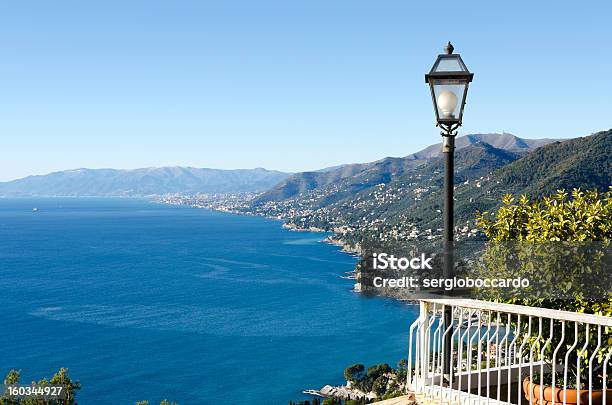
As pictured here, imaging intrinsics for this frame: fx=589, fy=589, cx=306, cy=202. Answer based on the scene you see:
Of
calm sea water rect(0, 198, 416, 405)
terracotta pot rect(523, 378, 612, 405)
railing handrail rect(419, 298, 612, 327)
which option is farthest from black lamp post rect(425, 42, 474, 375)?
calm sea water rect(0, 198, 416, 405)

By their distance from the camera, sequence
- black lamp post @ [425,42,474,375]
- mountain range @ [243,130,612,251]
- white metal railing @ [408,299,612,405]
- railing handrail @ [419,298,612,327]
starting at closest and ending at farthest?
railing handrail @ [419,298,612,327]
white metal railing @ [408,299,612,405]
black lamp post @ [425,42,474,375]
mountain range @ [243,130,612,251]

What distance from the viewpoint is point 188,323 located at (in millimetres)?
58219

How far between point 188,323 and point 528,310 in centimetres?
5698

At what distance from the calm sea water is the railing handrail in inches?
1632

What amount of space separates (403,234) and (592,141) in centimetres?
3681

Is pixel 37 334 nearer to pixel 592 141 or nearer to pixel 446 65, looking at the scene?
pixel 446 65

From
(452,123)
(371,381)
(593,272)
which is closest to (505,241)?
(593,272)

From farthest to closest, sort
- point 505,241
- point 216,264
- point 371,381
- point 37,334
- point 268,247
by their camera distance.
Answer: point 268,247
point 216,264
point 37,334
point 371,381
point 505,241

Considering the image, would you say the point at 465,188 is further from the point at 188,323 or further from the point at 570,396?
the point at 570,396

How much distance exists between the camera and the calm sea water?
151ft

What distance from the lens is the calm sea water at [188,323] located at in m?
46.1

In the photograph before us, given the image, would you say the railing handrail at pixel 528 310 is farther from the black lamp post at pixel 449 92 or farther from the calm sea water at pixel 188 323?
the calm sea water at pixel 188 323

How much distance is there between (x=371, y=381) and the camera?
45469mm

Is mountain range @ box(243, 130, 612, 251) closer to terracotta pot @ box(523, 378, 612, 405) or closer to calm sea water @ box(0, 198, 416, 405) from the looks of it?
calm sea water @ box(0, 198, 416, 405)
